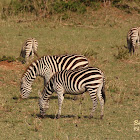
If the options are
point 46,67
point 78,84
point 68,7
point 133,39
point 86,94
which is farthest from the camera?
point 68,7

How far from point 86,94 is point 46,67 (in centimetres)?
174

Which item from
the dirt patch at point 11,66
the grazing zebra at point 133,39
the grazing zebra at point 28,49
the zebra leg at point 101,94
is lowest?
the dirt patch at point 11,66

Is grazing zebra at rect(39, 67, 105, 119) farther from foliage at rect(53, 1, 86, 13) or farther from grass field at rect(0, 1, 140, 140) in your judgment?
foliage at rect(53, 1, 86, 13)

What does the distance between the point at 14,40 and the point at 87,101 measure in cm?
1114

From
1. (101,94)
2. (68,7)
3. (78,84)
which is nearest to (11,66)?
(78,84)

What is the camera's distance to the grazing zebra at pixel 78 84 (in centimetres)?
958

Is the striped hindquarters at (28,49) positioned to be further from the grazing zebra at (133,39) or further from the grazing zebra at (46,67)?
the grazing zebra at (46,67)

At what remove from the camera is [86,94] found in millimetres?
12750

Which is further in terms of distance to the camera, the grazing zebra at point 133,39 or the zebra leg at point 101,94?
the grazing zebra at point 133,39

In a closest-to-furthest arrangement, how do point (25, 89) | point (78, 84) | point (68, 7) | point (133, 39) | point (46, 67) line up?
point (78, 84) → point (46, 67) → point (25, 89) → point (133, 39) → point (68, 7)

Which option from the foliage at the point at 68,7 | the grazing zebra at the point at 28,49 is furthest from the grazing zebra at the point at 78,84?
the foliage at the point at 68,7

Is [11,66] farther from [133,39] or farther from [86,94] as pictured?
[133,39]

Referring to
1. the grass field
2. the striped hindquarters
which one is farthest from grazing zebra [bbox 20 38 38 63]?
the grass field

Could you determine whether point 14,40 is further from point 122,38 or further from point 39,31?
point 122,38
